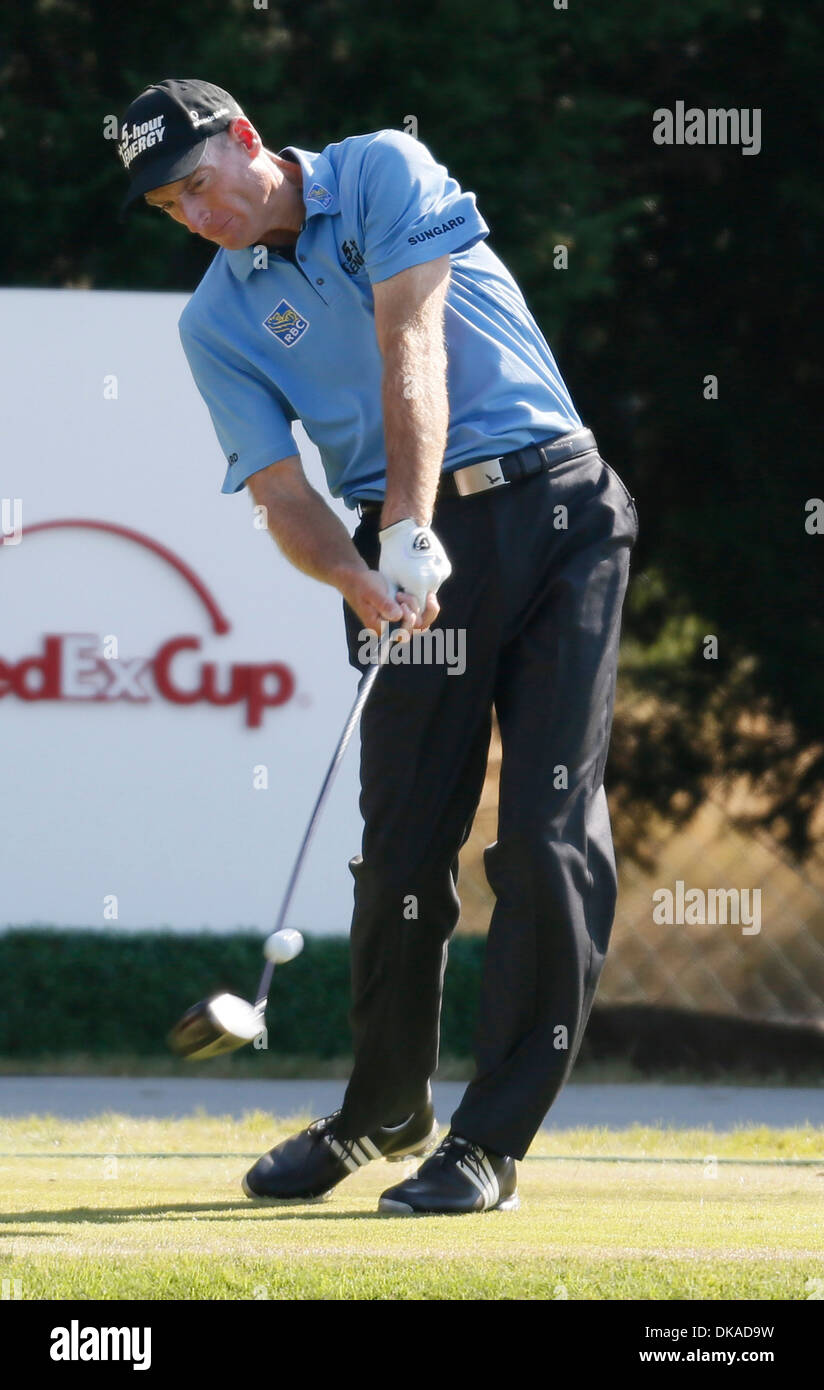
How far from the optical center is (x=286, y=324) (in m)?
3.26

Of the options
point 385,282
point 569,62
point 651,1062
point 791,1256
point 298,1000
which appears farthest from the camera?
point 569,62

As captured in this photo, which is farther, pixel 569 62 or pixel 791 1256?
pixel 569 62

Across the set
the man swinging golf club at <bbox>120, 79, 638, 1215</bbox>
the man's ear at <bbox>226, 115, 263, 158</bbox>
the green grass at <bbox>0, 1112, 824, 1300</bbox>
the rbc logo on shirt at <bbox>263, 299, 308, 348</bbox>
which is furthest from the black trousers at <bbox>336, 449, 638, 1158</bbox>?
the man's ear at <bbox>226, 115, 263, 158</bbox>

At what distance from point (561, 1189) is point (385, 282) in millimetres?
1567

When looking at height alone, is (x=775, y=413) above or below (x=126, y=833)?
above

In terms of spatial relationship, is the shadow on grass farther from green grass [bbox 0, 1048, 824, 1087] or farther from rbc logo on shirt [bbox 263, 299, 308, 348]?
green grass [bbox 0, 1048, 824, 1087]

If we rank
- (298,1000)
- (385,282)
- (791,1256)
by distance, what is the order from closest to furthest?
(791,1256)
(385,282)
(298,1000)

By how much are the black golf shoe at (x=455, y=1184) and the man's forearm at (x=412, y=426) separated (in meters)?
0.97

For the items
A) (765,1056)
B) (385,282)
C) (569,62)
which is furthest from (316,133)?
(385,282)

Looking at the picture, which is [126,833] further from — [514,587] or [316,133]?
[514,587]

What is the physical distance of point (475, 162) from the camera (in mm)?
7254

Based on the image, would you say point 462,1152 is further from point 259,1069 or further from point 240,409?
point 259,1069

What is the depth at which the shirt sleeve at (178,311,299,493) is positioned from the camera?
131 inches

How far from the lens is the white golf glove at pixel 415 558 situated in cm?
300
